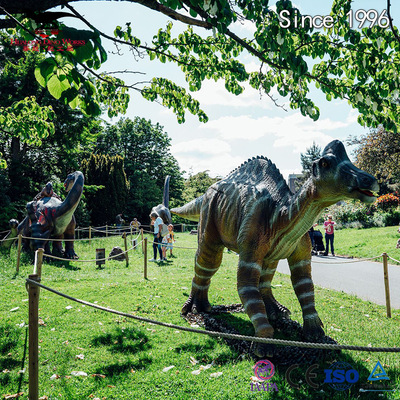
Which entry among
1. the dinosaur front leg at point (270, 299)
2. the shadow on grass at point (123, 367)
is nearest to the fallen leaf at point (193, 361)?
the shadow on grass at point (123, 367)

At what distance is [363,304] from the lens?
6219 mm

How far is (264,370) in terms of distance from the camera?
137 inches

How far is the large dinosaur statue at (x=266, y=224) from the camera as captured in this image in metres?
3.25

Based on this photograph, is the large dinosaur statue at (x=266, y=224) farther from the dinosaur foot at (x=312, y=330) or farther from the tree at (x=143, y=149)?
the tree at (x=143, y=149)

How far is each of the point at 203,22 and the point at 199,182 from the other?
4326 centimetres

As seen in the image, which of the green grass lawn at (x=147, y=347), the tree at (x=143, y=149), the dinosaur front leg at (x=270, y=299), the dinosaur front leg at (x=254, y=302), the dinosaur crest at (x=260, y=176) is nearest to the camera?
the green grass lawn at (x=147, y=347)

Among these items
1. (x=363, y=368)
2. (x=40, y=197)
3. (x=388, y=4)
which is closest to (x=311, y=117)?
(x=388, y=4)

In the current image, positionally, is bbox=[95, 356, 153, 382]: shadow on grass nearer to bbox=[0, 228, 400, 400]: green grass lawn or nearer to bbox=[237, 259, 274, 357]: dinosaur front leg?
bbox=[0, 228, 400, 400]: green grass lawn

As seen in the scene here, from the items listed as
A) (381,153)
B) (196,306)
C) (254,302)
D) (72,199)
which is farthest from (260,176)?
(381,153)

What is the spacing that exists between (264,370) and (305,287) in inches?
44.7

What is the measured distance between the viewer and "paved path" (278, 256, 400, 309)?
6910mm

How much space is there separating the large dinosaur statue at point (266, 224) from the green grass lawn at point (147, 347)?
0.53 meters

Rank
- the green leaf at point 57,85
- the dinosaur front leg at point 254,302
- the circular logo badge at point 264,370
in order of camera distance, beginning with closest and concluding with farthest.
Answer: the green leaf at point 57,85
the circular logo badge at point 264,370
the dinosaur front leg at point 254,302

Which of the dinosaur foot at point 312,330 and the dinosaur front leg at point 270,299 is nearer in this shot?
the dinosaur foot at point 312,330
